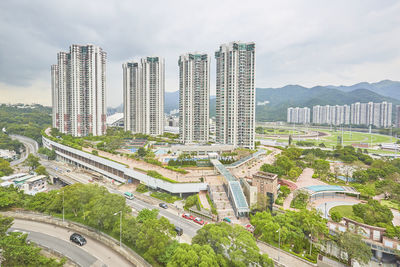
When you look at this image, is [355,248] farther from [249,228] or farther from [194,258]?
[194,258]

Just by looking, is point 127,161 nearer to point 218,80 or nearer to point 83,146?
point 83,146

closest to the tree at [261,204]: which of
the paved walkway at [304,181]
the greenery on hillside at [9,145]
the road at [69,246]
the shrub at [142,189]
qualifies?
the paved walkway at [304,181]

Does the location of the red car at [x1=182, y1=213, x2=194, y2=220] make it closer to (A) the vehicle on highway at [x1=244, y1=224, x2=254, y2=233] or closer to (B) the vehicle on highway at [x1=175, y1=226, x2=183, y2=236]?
(B) the vehicle on highway at [x1=175, y1=226, x2=183, y2=236]

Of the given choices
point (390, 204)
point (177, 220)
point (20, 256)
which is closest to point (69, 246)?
point (20, 256)

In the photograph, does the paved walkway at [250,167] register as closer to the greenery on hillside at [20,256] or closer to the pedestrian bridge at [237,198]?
the pedestrian bridge at [237,198]

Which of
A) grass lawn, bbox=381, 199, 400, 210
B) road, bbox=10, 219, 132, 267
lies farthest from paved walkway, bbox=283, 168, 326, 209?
road, bbox=10, 219, 132, 267

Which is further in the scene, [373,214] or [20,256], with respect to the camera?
[373,214]
